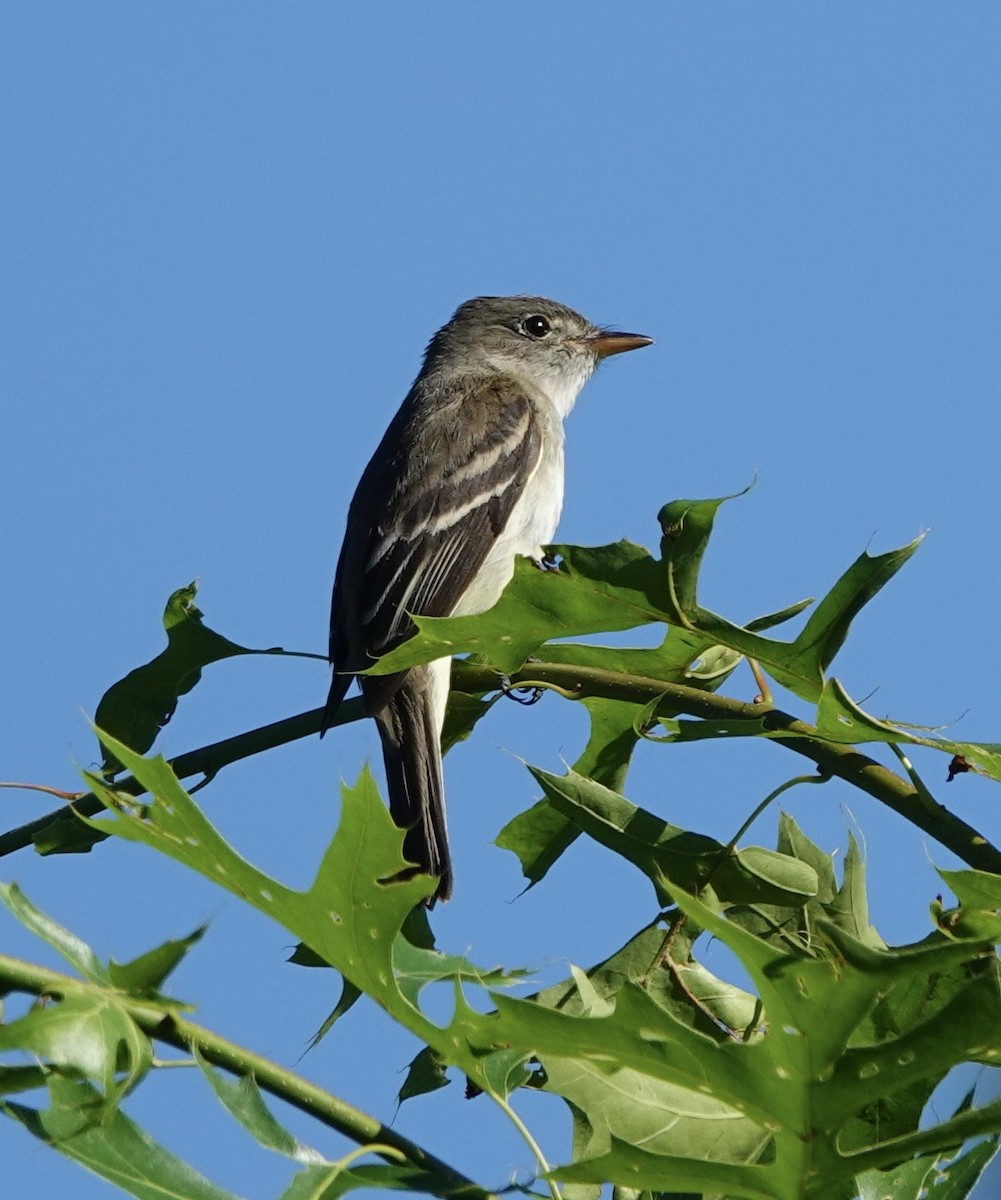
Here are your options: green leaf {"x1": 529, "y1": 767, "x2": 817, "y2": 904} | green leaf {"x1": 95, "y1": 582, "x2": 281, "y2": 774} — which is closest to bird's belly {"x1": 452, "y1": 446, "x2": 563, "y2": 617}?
green leaf {"x1": 95, "y1": 582, "x2": 281, "y2": 774}

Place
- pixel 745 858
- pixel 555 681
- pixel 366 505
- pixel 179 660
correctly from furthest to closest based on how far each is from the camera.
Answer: pixel 366 505
pixel 179 660
pixel 555 681
pixel 745 858

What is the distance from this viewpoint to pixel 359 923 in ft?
7.34

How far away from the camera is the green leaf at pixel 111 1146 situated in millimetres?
2119

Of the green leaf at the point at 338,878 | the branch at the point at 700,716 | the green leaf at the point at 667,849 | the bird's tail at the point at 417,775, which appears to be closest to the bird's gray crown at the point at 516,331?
the bird's tail at the point at 417,775

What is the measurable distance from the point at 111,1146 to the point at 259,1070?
210 millimetres

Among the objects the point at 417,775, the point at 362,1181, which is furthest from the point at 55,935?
Answer: the point at 417,775

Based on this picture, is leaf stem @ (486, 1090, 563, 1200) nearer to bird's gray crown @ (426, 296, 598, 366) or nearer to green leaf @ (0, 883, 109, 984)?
green leaf @ (0, 883, 109, 984)

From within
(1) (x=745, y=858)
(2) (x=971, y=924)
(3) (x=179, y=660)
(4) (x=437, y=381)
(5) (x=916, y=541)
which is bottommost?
(2) (x=971, y=924)

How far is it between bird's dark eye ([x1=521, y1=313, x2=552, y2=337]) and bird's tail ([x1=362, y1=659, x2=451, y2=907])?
393 centimetres

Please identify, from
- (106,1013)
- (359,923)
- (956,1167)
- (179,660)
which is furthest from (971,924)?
(179,660)

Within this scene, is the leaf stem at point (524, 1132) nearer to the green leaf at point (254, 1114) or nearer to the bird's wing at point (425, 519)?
the green leaf at point (254, 1114)

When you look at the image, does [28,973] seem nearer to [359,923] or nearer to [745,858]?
[359,923]

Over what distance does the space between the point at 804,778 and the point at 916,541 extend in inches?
17.1

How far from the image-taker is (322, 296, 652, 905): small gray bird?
5.93 m
